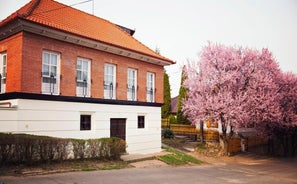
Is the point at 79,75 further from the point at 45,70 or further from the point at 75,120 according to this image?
the point at 75,120

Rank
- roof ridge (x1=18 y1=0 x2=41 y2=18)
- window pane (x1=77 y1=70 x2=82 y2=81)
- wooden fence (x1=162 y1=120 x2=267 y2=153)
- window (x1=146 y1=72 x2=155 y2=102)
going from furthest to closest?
wooden fence (x1=162 y1=120 x2=267 y2=153) → window (x1=146 y1=72 x2=155 y2=102) → window pane (x1=77 y1=70 x2=82 y2=81) → roof ridge (x1=18 y1=0 x2=41 y2=18)

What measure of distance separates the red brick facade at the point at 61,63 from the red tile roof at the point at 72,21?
79cm

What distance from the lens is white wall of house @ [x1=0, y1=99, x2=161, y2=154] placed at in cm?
1188

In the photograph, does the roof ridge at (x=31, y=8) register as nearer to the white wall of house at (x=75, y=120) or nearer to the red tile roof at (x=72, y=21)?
the red tile roof at (x=72, y=21)

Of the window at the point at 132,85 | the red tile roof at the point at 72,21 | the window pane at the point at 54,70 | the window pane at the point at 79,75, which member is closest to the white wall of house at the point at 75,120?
the window at the point at 132,85

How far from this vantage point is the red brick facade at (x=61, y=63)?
12359 mm

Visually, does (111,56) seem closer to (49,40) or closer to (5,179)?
(49,40)

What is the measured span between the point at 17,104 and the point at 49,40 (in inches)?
142

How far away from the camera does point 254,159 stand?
21.0 m

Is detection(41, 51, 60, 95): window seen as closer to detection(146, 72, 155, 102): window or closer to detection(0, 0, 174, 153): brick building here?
detection(0, 0, 174, 153): brick building

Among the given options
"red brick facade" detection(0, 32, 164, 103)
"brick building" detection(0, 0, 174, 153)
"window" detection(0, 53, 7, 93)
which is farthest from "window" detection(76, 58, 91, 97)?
"window" detection(0, 53, 7, 93)

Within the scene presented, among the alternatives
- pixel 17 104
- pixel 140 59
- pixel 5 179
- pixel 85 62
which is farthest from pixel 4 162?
pixel 140 59

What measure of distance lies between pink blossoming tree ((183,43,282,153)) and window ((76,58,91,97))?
332 inches

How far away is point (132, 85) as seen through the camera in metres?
18.1
